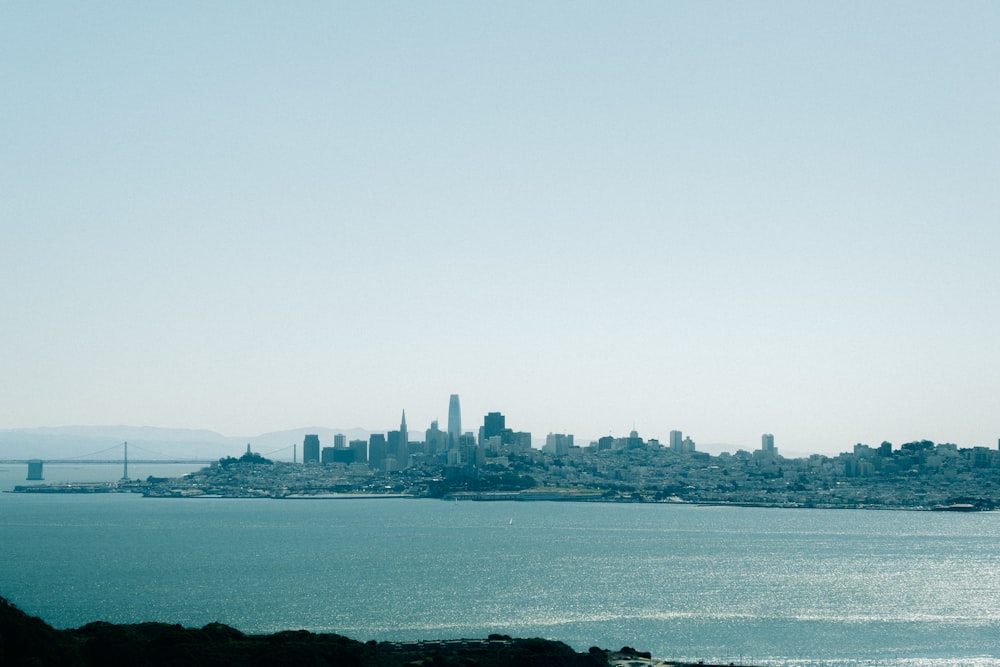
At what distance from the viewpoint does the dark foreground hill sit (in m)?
28.1

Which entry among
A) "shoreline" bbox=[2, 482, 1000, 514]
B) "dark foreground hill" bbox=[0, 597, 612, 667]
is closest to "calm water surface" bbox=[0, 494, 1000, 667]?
"dark foreground hill" bbox=[0, 597, 612, 667]

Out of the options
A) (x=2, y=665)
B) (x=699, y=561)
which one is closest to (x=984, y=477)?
(x=699, y=561)

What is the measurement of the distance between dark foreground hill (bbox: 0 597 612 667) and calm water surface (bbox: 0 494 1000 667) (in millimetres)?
8797

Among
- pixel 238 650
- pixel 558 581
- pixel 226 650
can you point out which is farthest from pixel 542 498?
pixel 226 650

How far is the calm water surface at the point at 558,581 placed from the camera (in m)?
51.4

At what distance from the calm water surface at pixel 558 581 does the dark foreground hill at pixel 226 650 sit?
880 cm

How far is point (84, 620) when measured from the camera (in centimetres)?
5481

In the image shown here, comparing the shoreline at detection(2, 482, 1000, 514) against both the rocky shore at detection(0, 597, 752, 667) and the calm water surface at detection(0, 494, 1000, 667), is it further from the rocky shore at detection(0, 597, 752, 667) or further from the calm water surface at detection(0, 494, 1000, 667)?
the rocky shore at detection(0, 597, 752, 667)

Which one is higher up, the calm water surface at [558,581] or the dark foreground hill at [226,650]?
the dark foreground hill at [226,650]

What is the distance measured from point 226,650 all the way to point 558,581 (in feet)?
127

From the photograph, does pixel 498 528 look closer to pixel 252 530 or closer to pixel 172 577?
pixel 252 530

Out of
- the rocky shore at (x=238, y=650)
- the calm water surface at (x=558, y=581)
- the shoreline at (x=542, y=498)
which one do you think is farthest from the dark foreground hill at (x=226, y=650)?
the shoreline at (x=542, y=498)

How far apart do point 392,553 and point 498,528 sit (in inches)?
1314

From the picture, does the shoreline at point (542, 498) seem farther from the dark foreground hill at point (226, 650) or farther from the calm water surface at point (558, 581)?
the dark foreground hill at point (226, 650)
